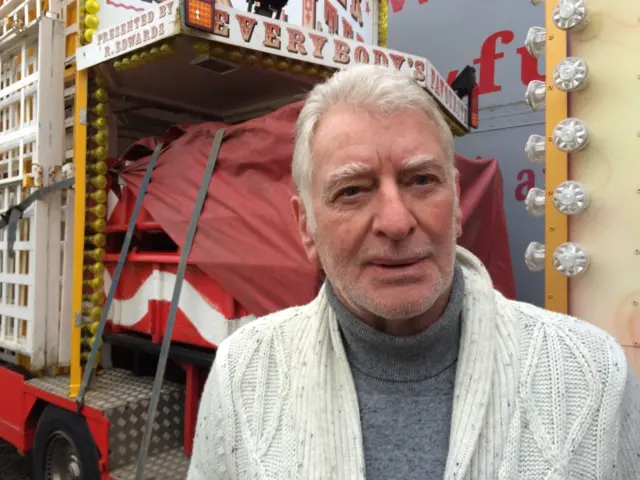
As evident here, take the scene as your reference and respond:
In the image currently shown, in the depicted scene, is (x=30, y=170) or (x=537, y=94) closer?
(x=537, y=94)

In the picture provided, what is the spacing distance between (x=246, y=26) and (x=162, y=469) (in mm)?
2250

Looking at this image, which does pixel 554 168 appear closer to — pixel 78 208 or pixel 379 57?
pixel 379 57

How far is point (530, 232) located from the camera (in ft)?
11.3

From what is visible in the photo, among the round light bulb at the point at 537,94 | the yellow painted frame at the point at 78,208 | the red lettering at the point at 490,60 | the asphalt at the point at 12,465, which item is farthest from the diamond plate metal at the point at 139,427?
the red lettering at the point at 490,60

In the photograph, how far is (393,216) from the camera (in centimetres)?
104

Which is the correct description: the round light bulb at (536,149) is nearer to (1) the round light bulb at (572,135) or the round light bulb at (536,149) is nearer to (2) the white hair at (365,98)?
(1) the round light bulb at (572,135)

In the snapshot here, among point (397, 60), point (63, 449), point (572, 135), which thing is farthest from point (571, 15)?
point (63, 449)

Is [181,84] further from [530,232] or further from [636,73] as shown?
[636,73]

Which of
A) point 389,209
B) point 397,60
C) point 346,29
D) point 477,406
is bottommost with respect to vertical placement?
point 477,406

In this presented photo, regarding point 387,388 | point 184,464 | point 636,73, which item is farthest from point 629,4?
point 184,464

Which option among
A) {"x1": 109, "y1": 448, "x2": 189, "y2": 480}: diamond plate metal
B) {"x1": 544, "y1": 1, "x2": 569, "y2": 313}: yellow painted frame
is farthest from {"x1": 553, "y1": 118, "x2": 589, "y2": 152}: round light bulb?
{"x1": 109, "y1": 448, "x2": 189, "y2": 480}: diamond plate metal

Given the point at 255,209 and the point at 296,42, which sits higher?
the point at 296,42

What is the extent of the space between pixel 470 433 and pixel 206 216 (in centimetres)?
197

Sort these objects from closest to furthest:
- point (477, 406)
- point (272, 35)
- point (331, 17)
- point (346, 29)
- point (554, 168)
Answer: point (477, 406) < point (554, 168) < point (272, 35) < point (331, 17) < point (346, 29)
